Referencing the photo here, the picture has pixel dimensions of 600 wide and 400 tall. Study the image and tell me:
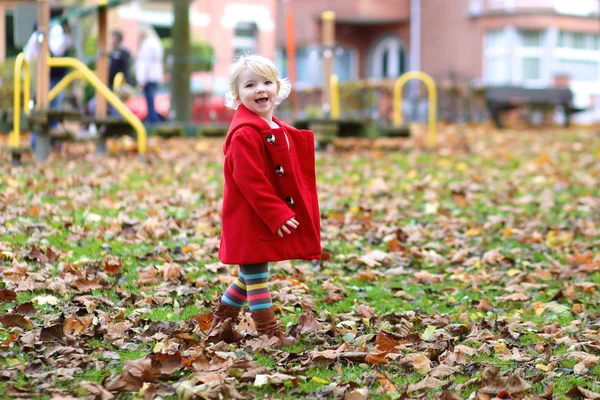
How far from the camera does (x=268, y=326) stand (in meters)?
4.43

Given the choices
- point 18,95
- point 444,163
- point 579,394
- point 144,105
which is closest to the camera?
point 579,394

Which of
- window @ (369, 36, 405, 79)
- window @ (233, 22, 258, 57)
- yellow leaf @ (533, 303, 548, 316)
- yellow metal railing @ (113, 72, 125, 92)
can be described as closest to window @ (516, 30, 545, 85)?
window @ (369, 36, 405, 79)

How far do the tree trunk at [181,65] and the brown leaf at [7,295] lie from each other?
12.0m

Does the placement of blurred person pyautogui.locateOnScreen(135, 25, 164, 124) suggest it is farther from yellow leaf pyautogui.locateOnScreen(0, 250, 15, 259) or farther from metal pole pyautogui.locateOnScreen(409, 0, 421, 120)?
metal pole pyautogui.locateOnScreen(409, 0, 421, 120)

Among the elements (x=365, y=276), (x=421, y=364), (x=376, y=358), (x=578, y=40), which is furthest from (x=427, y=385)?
(x=578, y=40)

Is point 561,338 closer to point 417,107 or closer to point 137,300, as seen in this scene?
point 137,300

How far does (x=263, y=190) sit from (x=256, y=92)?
0.48 m

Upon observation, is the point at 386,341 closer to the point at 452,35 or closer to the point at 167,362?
the point at 167,362

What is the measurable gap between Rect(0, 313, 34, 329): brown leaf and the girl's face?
4.89ft

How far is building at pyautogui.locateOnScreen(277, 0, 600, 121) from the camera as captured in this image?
102ft

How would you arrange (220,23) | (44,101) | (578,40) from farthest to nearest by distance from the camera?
(578,40)
(220,23)
(44,101)

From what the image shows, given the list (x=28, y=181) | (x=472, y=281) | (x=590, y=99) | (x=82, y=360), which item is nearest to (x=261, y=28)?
(x=590, y=99)

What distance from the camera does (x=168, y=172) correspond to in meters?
10.6

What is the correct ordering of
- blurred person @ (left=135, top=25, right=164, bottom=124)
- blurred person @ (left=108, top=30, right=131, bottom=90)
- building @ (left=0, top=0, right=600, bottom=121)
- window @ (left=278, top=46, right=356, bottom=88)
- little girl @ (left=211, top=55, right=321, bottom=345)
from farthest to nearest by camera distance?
1. window @ (left=278, top=46, right=356, bottom=88)
2. building @ (left=0, top=0, right=600, bottom=121)
3. blurred person @ (left=135, top=25, right=164, bottom=124)
4. blurred person @ (left=108, top=30, right=131, bottom=90)
5. little girl @ (left=211, top=55, right=321, bottom=345)
